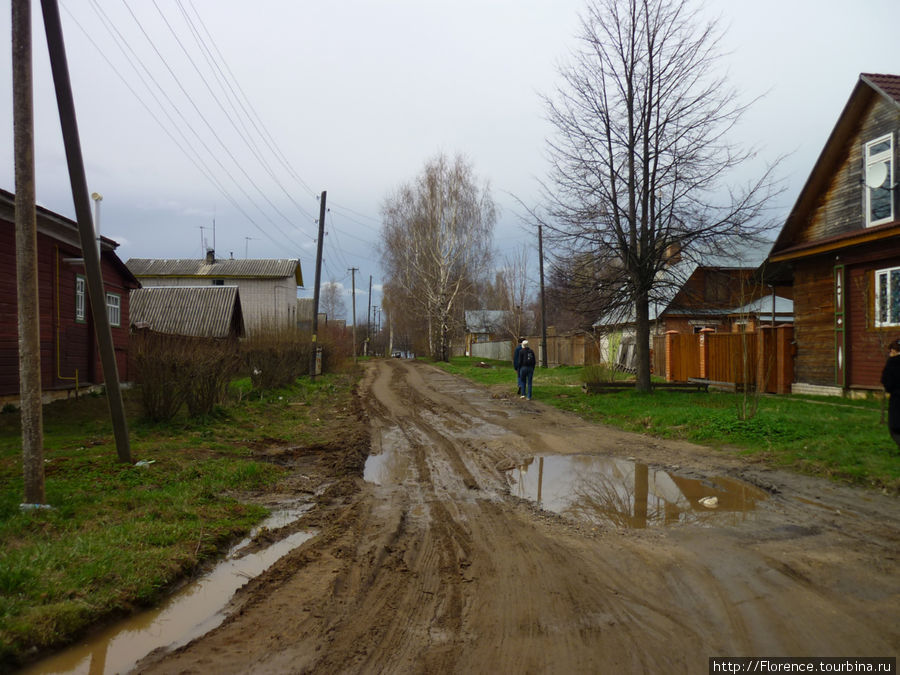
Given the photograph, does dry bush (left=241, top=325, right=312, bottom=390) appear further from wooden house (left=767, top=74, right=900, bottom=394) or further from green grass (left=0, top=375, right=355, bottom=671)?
wooden house (left=767, top=74, right=900, bottom=394)

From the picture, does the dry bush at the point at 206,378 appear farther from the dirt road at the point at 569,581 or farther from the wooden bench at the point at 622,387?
the wooden bench at the point at 622,387

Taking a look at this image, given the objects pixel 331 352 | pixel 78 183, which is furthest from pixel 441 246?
pixel 78 183

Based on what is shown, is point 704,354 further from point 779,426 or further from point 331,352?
point 331,352

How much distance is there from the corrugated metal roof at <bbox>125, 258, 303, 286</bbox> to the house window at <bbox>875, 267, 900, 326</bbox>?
40.7 metres

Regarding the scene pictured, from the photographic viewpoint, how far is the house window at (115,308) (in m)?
18.9

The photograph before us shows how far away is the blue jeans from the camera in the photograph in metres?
17.7

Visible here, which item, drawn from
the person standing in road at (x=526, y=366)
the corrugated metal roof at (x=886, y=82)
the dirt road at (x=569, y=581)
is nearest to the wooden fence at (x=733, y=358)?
the person standing in road at (x=526, y=366)

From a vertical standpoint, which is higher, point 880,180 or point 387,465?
point 880,180

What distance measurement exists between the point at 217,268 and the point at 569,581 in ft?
158

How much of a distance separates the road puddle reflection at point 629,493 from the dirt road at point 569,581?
4 cm

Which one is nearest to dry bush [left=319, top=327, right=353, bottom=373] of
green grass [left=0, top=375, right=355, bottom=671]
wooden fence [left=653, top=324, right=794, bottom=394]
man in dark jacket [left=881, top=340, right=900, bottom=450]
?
wooden fence [left=653, top=324, right=794, bottom=394]

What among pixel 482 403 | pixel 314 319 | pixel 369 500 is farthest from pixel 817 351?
pixel 314 319

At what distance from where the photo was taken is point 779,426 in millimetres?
10008

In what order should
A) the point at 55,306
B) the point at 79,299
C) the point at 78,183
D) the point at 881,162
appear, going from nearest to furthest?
the point at 78,183
the point at 881,162
the point at 55,306
the point at 79,299
